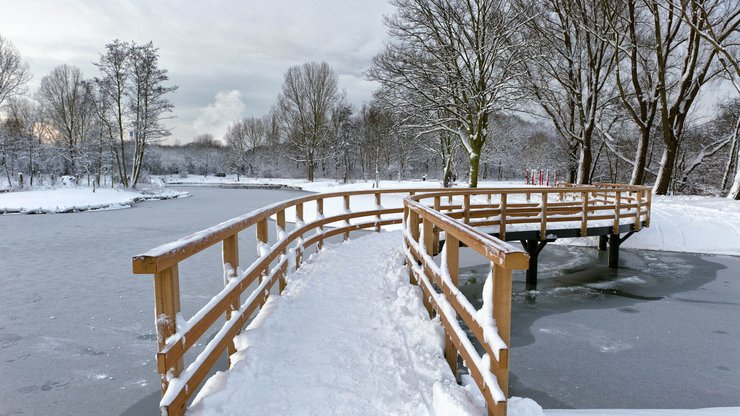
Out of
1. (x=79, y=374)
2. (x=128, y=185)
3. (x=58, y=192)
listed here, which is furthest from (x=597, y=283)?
(x=128, y=185)

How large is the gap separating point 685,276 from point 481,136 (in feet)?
36.8

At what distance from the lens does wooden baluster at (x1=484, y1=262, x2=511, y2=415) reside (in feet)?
7.13

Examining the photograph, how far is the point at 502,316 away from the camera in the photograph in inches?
89.1

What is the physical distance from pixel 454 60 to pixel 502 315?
1861cm

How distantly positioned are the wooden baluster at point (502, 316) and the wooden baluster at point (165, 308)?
185cm

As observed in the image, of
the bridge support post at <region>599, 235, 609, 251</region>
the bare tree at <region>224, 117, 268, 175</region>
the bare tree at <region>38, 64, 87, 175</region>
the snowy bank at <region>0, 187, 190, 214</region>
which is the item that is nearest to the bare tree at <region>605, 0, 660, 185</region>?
the bridge support post at <region>599, 235, 609, 251</region>

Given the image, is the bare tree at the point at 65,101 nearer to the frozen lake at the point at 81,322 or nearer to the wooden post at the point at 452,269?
the frozen lake at the point at 81,322

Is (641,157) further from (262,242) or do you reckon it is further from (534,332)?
(262,242)

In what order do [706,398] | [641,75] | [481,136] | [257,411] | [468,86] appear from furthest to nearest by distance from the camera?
1. [641,75]
2. [481,136]
3. [468,86]
4. [706,398]
5. [257,411]

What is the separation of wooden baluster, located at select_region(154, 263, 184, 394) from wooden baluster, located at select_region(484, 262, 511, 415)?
72.9 inches

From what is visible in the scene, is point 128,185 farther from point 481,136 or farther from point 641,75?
point 641,75

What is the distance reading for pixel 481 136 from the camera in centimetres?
1984

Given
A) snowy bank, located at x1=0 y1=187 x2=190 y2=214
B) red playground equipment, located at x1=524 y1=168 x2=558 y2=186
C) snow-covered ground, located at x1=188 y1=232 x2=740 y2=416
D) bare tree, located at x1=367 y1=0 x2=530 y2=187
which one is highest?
bare tree, located at x1=367 y1=0 x2=530 y2=187

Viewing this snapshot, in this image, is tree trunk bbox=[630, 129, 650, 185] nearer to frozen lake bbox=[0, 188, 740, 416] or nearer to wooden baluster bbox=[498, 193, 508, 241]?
frozen lake bbox=[0, 188, 740, 416]
